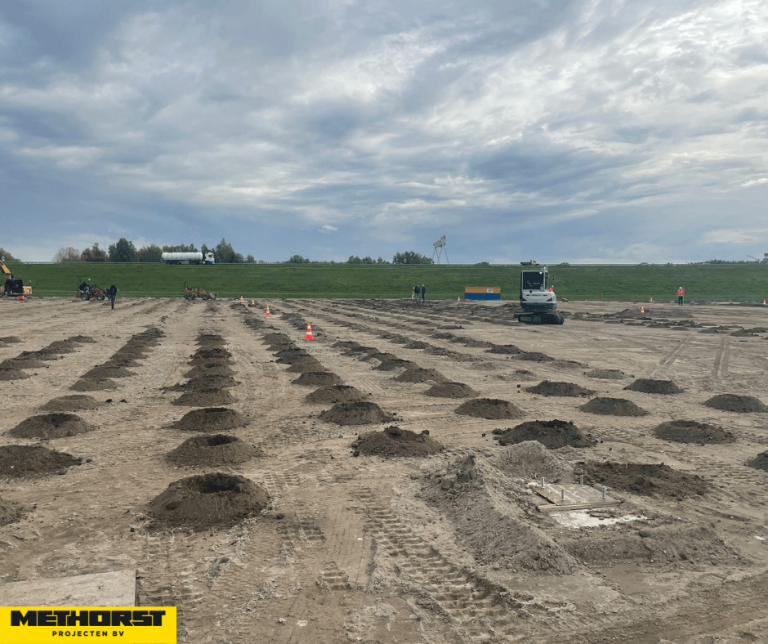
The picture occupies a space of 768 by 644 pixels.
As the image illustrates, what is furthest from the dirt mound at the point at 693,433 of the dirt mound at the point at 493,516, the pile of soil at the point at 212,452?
the pile of soil at the point at 212,452

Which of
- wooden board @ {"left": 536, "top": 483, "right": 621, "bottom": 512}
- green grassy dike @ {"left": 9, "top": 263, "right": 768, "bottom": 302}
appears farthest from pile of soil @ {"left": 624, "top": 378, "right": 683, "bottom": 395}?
green grassy dike @ {"left": 9, "top": 263, "right": 768, "bottom": 302}

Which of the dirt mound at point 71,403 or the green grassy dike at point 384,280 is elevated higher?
the green grassy dike at point 384,280

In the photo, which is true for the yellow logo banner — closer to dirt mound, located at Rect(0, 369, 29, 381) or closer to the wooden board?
the wooden board

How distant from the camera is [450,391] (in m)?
14.2

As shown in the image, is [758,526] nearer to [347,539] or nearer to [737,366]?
[347,539]

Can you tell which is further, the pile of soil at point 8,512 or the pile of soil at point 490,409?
the pile of soil at point 490,409

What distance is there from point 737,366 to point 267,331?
817 inches

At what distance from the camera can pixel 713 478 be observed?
8211 millimetres

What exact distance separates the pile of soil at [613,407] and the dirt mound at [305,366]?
26.7 ft

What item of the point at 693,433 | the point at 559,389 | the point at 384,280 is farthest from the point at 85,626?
the point at 384,280

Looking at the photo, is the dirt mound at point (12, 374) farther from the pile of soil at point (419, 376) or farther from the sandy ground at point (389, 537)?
the pile of soil at point (419, 376)

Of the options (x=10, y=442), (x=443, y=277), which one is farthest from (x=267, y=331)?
(x=443, y=277)

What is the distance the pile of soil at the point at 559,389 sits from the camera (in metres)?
14.4

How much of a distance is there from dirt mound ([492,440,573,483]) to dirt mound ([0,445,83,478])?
6.56 meters
